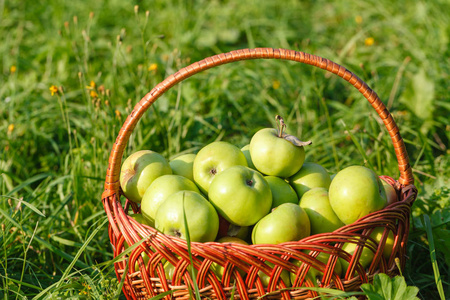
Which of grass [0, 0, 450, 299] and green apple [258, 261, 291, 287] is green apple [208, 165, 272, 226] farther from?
grass [0, 0, 450, 299]

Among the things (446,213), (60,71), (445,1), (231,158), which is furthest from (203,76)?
(445,1)

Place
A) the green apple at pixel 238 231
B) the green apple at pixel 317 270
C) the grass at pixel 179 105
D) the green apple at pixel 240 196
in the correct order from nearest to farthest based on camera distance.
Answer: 1. the green apple at pixel 317 270
2. the green apple at pixel 240 196
3. the green apple at pixel 238 231
4. the grass at pixel 179 105

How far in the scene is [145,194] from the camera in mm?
1928

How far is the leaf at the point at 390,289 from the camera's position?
1.61 meters

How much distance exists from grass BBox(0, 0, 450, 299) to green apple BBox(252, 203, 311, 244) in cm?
57

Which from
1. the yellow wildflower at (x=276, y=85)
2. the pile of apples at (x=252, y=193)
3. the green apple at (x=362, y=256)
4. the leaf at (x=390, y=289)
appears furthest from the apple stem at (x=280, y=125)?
the yellow wildflower at (x=276, y=85)

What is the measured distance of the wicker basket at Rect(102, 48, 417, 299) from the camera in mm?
1551

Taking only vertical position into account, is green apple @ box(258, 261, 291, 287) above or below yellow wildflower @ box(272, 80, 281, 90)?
below

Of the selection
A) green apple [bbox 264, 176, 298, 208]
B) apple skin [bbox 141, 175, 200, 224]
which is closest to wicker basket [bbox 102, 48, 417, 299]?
apple skin [bbox 141, 175, 200, 224]

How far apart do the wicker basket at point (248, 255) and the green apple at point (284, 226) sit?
7 centimetres

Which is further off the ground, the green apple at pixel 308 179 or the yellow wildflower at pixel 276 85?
the yellow wildflower at pixel 276 85

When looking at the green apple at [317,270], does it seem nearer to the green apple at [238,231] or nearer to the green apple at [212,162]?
the green apple at [238,231]

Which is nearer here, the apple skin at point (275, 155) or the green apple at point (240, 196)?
the green apple at point (240, 196)

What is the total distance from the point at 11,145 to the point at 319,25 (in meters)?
3.70
